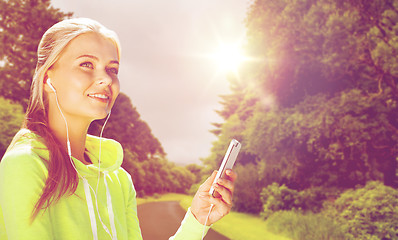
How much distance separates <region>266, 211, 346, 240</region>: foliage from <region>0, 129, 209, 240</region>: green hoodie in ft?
39.1

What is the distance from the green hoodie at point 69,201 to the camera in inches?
49.8

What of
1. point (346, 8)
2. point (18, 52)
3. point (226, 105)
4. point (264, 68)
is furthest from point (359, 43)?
point (226, 105)

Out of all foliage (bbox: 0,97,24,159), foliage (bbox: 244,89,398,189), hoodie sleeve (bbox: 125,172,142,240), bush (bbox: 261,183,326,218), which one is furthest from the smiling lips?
bush (bbox: 261,183,326,218)

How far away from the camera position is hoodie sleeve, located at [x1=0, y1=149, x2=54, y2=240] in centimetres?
125

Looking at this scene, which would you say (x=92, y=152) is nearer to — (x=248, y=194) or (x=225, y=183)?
(x=225, y=183)

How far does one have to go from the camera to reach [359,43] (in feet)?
51.0

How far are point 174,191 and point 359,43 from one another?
189ft

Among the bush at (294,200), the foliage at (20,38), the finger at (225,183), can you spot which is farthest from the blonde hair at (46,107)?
the foliage at (20,38)

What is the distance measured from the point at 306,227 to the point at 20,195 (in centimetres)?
1429

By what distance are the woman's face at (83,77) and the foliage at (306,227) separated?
1243 centimetres

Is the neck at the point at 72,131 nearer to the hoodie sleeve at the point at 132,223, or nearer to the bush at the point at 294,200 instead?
the hoodie sleeve at the point at 132,223

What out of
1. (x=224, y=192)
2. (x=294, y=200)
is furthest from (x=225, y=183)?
(x=294, y=200)

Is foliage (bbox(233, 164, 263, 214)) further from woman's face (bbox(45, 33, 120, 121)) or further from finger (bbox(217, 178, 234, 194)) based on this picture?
woman's face (bbox(45, 33, 120, 121))

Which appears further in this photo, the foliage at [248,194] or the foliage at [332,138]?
the foliage at [248,194]
